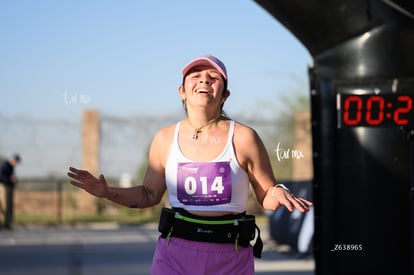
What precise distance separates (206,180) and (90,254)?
32.1ft

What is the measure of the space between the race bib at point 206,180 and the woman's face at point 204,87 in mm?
253

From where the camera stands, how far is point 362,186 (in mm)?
6418

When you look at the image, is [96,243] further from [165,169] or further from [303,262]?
[165,169]

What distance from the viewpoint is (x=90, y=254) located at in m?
13.5

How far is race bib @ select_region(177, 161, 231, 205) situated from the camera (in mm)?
3947

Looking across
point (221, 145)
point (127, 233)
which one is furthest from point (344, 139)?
point (127, 233)

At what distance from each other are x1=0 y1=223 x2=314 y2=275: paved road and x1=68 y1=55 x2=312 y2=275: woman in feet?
22.9

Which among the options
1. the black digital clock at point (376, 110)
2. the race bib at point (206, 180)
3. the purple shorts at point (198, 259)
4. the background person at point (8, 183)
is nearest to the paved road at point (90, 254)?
the background person at point (8, 183)

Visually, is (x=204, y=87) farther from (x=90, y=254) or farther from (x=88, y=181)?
(x=90, y=254)

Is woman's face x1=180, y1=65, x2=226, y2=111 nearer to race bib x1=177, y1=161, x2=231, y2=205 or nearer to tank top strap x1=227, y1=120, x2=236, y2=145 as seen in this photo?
tank top strap x1=227, y1=120, x2=236, y2=145

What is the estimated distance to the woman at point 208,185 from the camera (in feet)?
13.0

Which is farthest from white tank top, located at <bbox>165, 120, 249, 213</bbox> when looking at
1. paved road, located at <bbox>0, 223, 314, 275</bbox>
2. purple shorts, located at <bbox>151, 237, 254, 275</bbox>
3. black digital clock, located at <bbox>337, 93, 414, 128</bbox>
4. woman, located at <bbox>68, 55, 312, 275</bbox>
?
paved road, located at <bbox>0, 223, 314, 275</bbox>

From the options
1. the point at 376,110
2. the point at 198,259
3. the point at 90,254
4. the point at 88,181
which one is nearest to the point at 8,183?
the point at 90,254

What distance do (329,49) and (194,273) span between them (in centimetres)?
282
